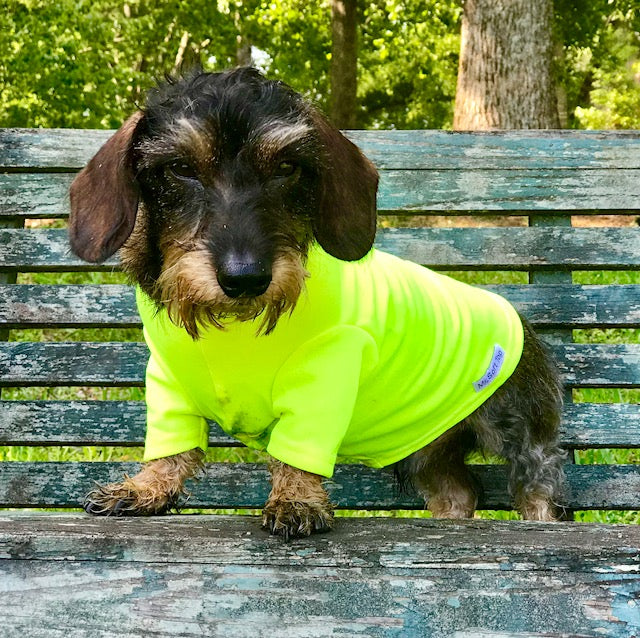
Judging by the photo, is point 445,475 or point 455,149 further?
point 455,149

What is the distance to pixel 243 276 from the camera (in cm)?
182

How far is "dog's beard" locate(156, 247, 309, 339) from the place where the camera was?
6.23ft

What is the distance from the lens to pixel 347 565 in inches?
58.7

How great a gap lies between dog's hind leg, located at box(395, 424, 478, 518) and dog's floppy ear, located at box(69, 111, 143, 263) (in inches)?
54.1

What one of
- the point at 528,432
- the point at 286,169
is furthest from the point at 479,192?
the point at 286,169

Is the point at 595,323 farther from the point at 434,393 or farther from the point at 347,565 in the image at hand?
the point at 347,565

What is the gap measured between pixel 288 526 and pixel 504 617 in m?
0.60

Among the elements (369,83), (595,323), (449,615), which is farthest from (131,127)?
(369,83)

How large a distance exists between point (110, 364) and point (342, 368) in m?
1.29

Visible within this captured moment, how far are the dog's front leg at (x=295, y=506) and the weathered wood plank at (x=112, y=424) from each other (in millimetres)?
969

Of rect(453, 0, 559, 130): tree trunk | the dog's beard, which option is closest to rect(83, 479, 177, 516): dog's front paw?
the dog's beard

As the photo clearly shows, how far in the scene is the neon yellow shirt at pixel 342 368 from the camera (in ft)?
6.85

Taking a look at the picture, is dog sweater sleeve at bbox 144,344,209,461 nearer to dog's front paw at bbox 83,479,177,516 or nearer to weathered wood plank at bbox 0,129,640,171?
dog's front paw at bbox 83,479,177,516

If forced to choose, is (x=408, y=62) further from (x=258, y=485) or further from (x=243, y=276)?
Result: (x=243, y=276)
